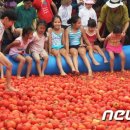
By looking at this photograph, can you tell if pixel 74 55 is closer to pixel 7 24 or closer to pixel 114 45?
pixel 114 45

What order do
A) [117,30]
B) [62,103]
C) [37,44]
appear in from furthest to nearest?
[117,30]
[37,44]
[62,103]

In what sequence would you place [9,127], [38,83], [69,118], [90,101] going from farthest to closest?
1. [38,83]
2. [90,101]
3. [69,118]
4. [9,127]

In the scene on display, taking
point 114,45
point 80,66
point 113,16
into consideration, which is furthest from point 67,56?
point 113,16

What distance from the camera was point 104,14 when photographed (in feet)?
31.0

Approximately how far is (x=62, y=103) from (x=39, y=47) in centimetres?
279

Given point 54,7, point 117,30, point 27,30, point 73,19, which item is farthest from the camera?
point 54,7

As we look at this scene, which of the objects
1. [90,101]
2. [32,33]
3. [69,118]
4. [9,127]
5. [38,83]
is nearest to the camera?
[9,127]

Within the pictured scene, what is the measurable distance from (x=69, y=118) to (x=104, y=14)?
4448 millimetres

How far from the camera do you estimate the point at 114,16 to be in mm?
9453

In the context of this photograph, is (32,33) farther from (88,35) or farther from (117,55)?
(117,55)

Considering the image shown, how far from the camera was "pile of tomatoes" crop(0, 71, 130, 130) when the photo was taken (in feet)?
16.7

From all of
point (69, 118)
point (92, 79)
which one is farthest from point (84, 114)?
point (92, 79)

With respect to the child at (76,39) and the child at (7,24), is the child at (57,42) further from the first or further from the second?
the child at (7,24)

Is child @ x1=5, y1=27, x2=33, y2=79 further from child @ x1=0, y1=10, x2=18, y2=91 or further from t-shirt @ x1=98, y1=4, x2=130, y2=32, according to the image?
t-shirt @ x1=98, y1=4, x2=130, y2=32
